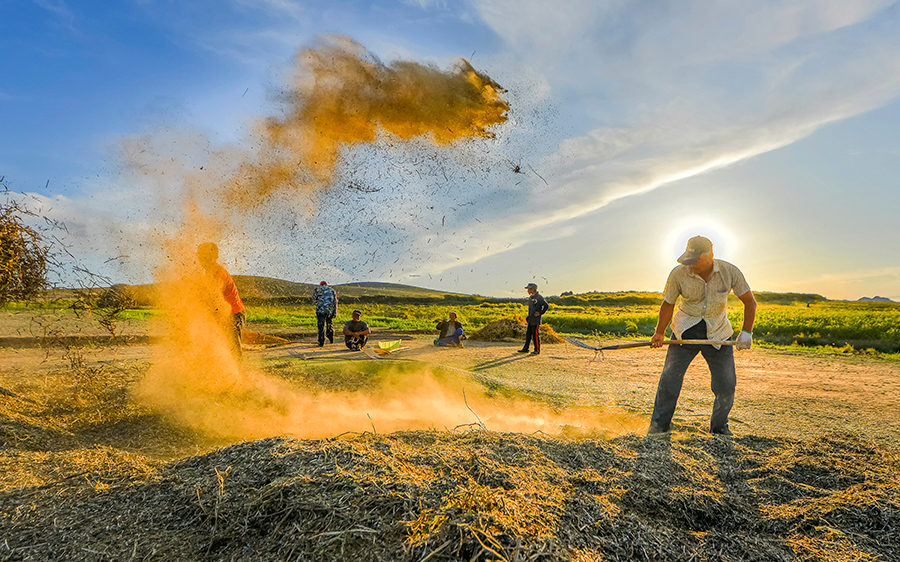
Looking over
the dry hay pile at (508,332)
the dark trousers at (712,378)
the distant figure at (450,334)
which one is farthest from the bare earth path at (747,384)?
the dry hay pile at (508,332)

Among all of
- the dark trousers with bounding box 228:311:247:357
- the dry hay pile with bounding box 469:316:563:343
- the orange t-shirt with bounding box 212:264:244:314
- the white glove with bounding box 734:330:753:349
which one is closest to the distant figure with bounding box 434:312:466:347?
the dry hay pile with bounding box 469:316:563:343

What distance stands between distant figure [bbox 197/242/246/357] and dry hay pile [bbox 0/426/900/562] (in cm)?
458

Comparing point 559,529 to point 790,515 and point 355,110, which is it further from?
point 355,110

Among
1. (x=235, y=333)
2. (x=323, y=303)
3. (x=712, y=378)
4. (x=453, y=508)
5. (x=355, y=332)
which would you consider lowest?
(x=453, y=508)

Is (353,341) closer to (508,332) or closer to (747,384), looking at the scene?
(508,332)

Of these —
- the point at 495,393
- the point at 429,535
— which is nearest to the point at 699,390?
the point at 495,393

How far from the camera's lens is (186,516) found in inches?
115

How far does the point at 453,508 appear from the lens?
8.35 ft

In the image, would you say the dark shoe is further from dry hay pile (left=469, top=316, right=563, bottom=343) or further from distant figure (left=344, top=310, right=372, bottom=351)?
dry hay pile (left=469, top=316, right=563, bottom=343)

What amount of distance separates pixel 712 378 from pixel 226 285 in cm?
696

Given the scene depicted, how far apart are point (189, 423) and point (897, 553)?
22.5 ft

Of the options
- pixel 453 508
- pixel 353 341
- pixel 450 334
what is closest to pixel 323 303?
pixel 353 341

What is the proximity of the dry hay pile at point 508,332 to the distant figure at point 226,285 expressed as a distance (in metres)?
16.6

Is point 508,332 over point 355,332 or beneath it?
beneath
